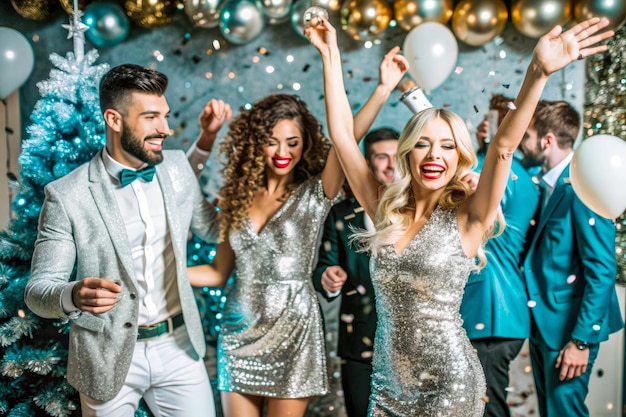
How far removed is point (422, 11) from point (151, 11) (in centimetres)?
151

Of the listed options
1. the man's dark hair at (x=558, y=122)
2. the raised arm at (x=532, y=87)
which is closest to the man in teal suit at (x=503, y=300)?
the man's dark hair at (x=558, y=122)

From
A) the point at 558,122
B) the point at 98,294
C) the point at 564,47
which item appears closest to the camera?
the point at 564,47

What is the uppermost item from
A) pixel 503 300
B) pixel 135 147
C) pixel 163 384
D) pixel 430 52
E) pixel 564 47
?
pixel 430 52

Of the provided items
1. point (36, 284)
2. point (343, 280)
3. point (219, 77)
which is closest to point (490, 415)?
point (343, 280)

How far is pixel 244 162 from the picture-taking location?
3.34m

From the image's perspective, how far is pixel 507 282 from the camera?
130 inches

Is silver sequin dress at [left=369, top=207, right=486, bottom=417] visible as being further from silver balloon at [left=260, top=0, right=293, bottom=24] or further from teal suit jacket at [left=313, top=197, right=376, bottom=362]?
silver balloon at [left=260, top=0, right=293, bottom=24]

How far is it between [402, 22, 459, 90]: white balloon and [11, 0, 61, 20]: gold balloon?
2109mm

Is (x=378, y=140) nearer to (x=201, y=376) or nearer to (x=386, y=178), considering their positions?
(x=386, y=178)

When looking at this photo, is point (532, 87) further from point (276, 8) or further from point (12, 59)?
point (12, 59)

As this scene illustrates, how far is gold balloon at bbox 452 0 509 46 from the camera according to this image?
3617mm

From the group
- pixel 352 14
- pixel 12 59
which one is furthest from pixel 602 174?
pixel 12 59

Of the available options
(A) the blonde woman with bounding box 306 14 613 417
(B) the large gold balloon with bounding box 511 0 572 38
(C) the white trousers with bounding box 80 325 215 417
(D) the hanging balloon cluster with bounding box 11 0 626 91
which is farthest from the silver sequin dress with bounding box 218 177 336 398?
(B) the large gold balloon with bounding box 511 0 572 38

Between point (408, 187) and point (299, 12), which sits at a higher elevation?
point (299, 12)
